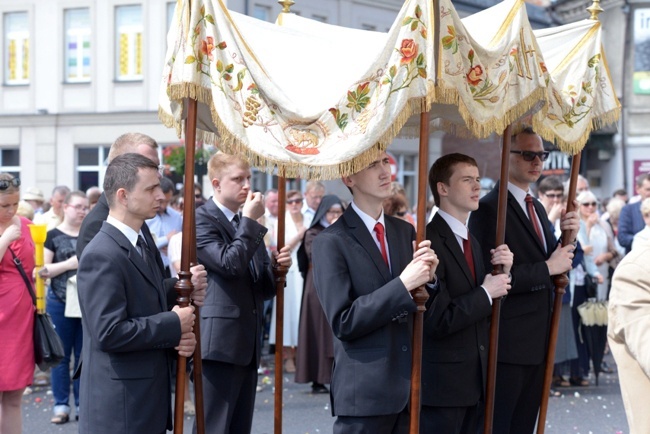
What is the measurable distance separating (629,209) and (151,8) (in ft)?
62.2

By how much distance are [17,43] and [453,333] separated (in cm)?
2709

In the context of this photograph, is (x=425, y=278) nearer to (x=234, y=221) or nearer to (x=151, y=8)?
(x=234, y=221)

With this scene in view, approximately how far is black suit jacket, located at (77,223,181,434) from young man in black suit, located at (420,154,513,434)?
4.72 ft

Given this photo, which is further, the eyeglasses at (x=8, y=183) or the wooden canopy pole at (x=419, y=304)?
the eyeglasses at (x=8, y=183)

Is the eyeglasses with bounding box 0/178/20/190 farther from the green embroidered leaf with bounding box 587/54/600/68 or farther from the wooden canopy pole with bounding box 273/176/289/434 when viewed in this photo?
the green embroidered leaf with bounding box 587/54/600/68

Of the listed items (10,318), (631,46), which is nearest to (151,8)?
(631,46)

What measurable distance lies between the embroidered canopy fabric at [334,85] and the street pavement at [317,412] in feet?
12.6

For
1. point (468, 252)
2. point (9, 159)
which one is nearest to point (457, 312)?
point (468, 252)

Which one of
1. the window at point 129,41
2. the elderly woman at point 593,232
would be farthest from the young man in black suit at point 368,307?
the window at point 129,41

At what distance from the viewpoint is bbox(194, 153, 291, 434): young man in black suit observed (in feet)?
19.0

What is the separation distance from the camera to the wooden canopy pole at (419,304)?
16.4 ft

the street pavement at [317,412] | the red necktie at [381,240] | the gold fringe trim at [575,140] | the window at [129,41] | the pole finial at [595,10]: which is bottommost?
the street pavement at [317,412]

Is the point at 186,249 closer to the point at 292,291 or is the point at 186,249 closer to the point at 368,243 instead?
Result: the point at 368,243

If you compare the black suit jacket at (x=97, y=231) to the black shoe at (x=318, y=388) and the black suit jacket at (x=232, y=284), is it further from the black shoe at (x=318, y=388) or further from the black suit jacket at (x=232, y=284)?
the black shoe at (x=318, y=388)
